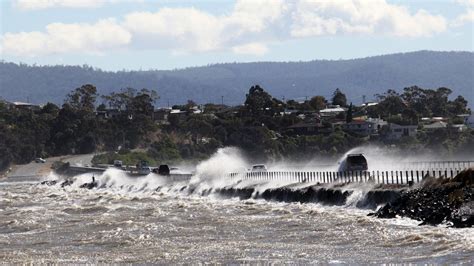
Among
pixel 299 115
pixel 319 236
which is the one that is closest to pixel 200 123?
pixel 299 115

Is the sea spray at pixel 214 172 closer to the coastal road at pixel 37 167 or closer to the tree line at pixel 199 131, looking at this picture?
the tree line at pixel 199 131

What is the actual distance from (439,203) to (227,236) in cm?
801

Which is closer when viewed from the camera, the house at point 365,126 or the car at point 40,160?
the house at point 365,126

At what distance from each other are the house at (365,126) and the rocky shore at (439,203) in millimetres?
115924

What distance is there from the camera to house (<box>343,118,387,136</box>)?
162m

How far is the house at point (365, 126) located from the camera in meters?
162

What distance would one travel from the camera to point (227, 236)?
129ft

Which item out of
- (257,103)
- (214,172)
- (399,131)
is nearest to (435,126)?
(399,131)

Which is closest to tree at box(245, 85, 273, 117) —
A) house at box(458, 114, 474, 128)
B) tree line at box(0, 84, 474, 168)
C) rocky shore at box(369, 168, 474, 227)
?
tree line at box(0, 84, 474, 168)

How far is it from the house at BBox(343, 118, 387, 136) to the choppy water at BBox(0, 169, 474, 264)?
105m

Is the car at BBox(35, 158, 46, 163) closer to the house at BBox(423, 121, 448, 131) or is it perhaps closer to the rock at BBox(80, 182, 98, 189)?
the house at BBox(423, 121, 448, 131)

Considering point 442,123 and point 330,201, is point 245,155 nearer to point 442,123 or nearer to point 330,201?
point 442,123

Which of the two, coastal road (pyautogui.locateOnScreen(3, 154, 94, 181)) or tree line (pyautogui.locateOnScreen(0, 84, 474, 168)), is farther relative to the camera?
coastal road (pyautogui.locateOnScreen(3, 154, 94, 181))

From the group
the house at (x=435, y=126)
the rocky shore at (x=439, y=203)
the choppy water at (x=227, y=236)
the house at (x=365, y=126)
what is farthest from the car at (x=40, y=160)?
the rocky shore at (x=439, y=203)
